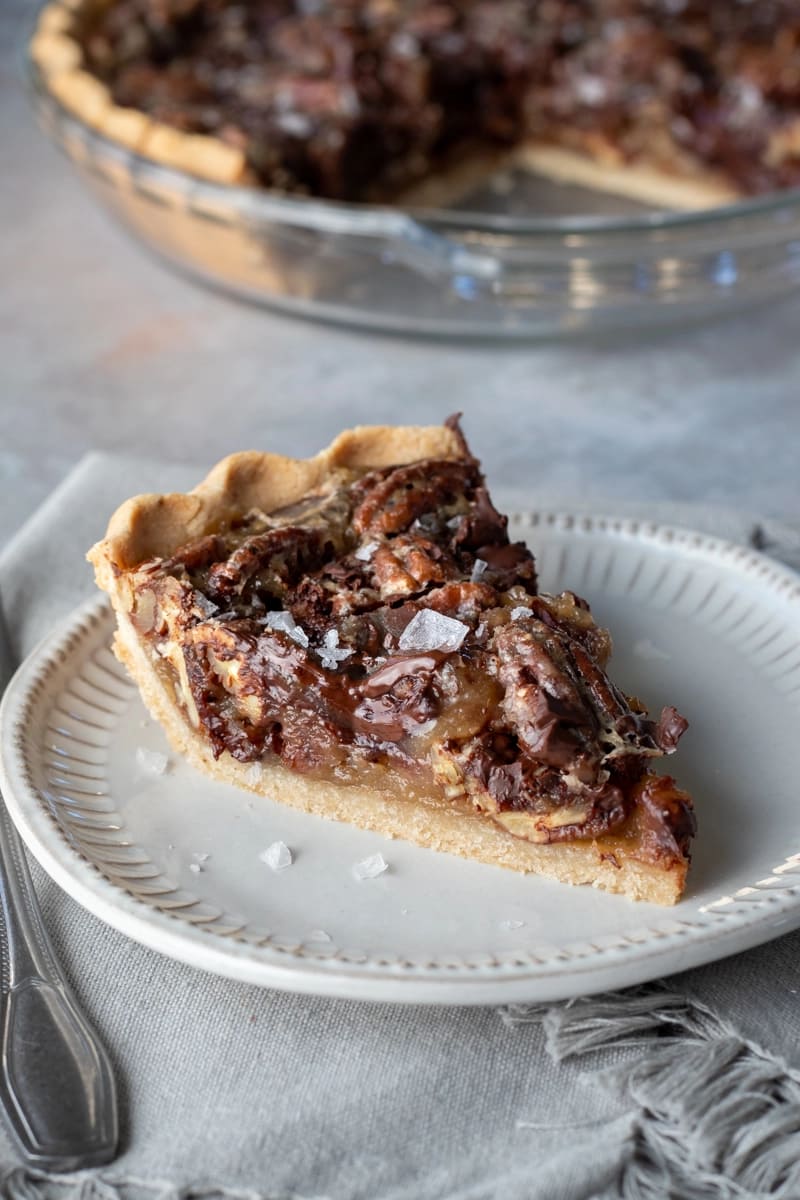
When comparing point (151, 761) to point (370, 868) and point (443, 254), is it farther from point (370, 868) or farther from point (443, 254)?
point (443, 254)

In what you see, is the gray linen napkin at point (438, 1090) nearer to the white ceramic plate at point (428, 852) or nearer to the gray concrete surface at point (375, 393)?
the white ceramic plate at point (428, 852)

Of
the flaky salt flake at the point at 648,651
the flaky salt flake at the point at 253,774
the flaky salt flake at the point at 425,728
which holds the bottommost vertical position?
the flaky salt flake at the point at 253,774

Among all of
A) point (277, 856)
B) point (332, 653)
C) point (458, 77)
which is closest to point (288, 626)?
point (332, 653)

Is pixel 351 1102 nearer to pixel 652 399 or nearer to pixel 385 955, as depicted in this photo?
pixel 385 955

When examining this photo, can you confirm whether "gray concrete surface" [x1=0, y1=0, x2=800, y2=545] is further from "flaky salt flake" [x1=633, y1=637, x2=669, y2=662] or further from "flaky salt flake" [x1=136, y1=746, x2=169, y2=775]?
"flaky salt flake" [x1=136, y1=746, x2=169, y2=775]

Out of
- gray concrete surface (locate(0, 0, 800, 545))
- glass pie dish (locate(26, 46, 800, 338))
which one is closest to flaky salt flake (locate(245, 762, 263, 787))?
gray concrete surface (locate(0, 0, 800, 545))

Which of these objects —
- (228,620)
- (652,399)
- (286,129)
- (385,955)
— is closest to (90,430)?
(286,129)

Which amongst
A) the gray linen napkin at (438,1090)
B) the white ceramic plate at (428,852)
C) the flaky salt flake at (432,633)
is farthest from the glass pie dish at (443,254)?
the gray linen napkin at (438,1090)
